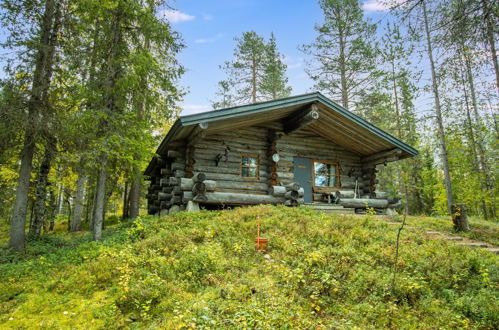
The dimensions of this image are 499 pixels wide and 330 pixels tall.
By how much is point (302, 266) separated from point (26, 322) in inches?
181

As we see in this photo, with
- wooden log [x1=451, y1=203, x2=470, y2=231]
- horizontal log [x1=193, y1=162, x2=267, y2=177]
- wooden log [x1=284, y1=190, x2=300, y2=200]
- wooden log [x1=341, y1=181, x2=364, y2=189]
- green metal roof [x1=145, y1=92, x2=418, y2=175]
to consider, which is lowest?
wooden log [x1=451, y1=203, x2=470, y2=231]

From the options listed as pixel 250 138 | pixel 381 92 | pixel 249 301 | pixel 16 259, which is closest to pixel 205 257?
pixel 249 301

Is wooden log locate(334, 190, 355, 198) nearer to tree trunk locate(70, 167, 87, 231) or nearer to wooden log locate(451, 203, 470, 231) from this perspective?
wooden log locate(451, 203, 470, 231)

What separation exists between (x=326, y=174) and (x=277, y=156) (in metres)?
3.25

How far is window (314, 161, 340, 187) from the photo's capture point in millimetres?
15227

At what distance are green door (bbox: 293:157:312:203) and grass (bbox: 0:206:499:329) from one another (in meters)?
6.72

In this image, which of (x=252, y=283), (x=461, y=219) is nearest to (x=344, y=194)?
(x=461, y=219)

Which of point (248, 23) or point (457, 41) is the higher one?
point (248, 23)

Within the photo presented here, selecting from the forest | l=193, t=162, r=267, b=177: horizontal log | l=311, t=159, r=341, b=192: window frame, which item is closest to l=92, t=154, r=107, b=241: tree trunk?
the forest

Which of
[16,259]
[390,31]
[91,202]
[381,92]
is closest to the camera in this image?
[390,31]

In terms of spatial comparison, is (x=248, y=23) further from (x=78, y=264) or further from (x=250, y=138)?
(x=78, y=264)

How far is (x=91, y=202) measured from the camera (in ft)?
62.8

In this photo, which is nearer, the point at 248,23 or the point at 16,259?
the point at 16,259

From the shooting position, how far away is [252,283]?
5.05 m
